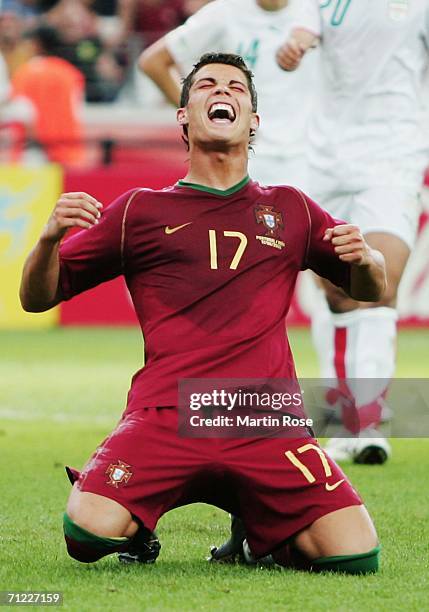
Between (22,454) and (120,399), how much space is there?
6.88 ft

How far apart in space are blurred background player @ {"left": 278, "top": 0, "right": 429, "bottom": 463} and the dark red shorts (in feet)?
7.22

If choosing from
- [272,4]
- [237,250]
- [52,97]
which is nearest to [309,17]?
[272,4]

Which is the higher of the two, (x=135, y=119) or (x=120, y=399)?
(x=135, y=119)

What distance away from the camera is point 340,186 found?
22.3 feet

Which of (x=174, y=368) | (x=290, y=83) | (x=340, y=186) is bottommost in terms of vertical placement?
(x=174, y=368)

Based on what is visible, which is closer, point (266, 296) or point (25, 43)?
point (266, 296)

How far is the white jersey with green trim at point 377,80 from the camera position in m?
6.63

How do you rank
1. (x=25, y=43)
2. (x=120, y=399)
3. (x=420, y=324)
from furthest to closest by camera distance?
(x=25, y=43) < (x=420, y=324) < (x=120, y=399)

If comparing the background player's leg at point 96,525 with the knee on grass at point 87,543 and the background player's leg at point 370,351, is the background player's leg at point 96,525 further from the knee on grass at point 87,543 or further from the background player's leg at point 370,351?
the background player's leg at point 370,351

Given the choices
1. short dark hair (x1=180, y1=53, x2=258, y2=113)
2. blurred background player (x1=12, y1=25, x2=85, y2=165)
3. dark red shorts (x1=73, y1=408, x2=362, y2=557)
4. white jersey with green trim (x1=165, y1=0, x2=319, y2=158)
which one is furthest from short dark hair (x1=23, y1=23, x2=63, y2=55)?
dark red shorts (x1=73, y1=408, x2=362, y2=557)

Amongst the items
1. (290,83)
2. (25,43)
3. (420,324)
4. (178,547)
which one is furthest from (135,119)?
(178,547)

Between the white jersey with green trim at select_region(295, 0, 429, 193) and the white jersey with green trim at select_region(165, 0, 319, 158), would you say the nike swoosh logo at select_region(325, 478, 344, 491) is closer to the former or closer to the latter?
the white jersey with green trim at select_region(295, 0, 429, 193)

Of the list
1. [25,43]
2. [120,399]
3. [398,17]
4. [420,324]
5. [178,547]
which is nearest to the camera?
[178,547]

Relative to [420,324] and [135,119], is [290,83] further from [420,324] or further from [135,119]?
[135,119]
